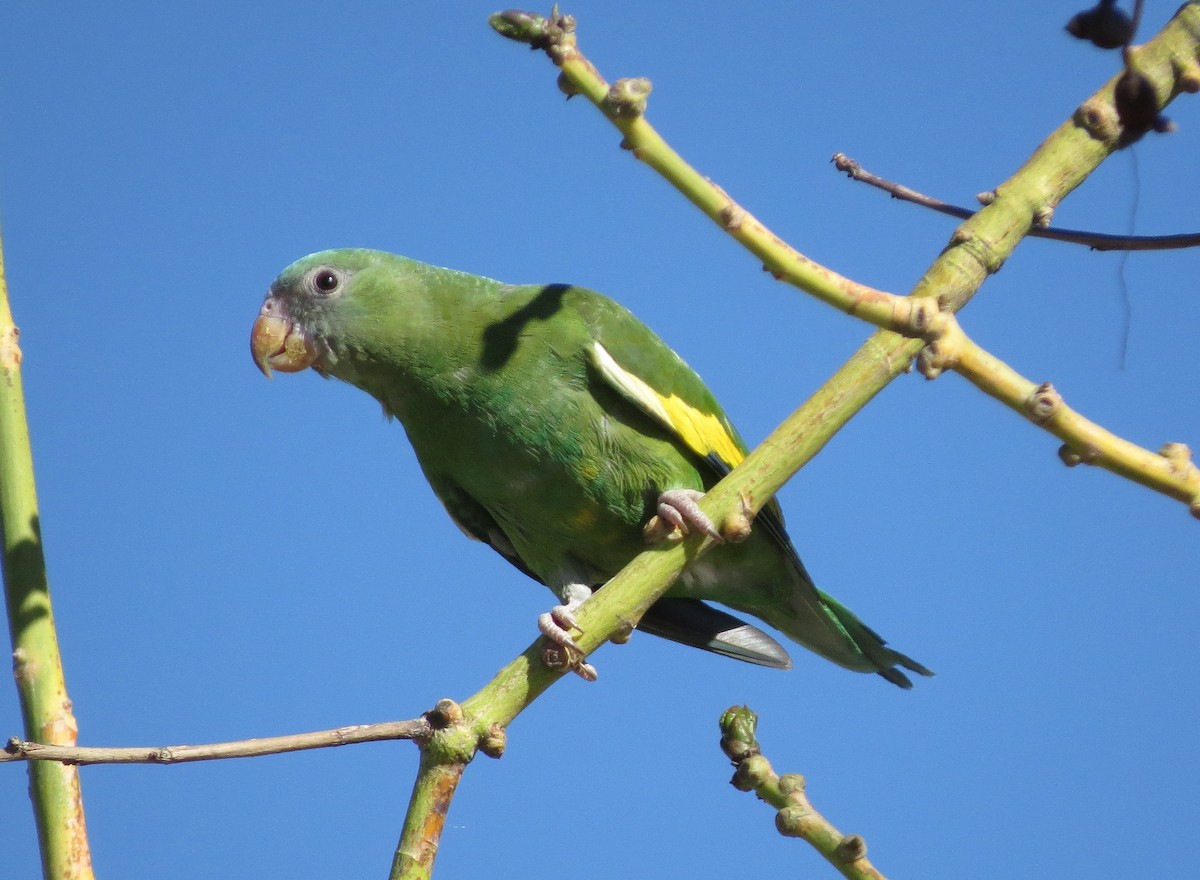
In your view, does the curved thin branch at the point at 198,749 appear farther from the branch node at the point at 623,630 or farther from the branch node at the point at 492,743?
the branch node at the point at 623,630

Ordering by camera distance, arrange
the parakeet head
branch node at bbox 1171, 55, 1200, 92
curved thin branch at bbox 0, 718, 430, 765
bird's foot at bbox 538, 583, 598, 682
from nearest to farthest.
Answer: curved thin branch at bbox 0, 718, 430, 765
branch node at bbox 1171, 55, 1200, 92
bird's foot at bbox 538, 583, 598, 682
the parakeet head

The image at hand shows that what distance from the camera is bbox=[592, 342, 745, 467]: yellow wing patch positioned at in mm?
3168

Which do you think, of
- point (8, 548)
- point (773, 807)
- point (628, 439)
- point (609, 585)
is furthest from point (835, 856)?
point (628, 439)

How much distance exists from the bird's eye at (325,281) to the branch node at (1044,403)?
7.94 feet

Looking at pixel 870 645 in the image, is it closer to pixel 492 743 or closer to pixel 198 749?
pixel 492 743

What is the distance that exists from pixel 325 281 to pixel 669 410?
1.07 m

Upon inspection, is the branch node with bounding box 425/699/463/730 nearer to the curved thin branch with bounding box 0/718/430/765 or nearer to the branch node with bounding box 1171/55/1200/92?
the curved thin branch with bounding box 0/718/430/765

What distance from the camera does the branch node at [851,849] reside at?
1735 millimetres

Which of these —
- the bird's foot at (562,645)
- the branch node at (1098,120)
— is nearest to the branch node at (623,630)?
the bird's foot at (562,645)

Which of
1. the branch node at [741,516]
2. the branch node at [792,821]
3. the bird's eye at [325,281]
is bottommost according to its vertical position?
the branch node at [792,821]

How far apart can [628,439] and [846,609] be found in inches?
40.5

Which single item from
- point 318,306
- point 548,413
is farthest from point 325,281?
point 548,413

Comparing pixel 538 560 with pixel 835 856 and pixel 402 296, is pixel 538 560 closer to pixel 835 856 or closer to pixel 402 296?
pixel 402 296

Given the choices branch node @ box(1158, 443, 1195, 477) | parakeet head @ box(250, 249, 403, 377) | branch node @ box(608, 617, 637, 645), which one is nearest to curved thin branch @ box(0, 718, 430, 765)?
branch node @ box(608, 617, 637, 645)
